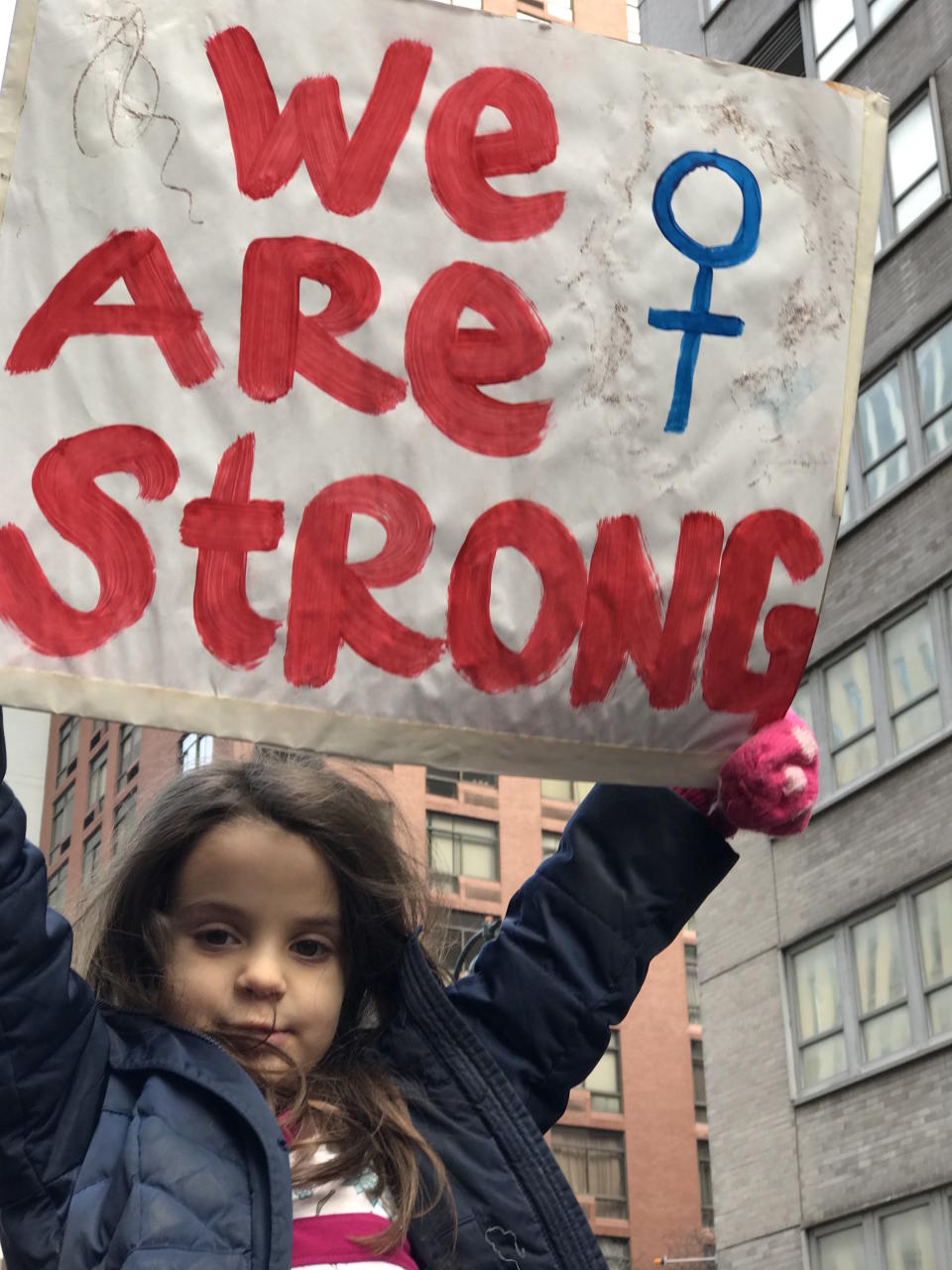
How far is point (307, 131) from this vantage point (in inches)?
92.3

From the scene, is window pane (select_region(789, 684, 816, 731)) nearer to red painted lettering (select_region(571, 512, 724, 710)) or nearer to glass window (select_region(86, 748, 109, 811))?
red painted lettering (select_region(571, 512, 724, 710))

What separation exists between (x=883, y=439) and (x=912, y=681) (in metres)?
2.23

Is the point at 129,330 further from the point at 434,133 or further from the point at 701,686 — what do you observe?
the point at 701,686

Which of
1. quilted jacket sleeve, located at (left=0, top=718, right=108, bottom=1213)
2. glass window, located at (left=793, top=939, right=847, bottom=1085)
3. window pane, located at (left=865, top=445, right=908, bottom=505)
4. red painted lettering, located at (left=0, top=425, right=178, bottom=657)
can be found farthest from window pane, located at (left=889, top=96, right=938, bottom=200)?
quilted jacket sleeve, located at (left=0, top=718, right=108, bottom=1213)

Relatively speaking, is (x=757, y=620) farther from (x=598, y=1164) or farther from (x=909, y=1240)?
(x=598, y=1164)

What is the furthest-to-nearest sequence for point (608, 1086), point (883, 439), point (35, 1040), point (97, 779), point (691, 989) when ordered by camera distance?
point (691, 989), point (97, 779), point (608, 1086), point (883, 439), point (35, 1040)

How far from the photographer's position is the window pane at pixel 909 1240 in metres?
12.8

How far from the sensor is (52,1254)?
203 cm

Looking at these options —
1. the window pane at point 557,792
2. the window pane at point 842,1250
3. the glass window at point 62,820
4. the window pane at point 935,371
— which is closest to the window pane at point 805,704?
the window pane at point 935,371

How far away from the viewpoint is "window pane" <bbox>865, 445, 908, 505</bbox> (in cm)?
1488

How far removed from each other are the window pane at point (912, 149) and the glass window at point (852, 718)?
4040 mm

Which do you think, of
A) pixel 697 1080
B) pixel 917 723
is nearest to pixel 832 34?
pixel 917 723

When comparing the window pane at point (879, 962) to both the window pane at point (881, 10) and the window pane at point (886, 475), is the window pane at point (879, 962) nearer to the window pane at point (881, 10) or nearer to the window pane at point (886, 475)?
the window pane at point (886, 475)

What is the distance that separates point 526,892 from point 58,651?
2.43ft
